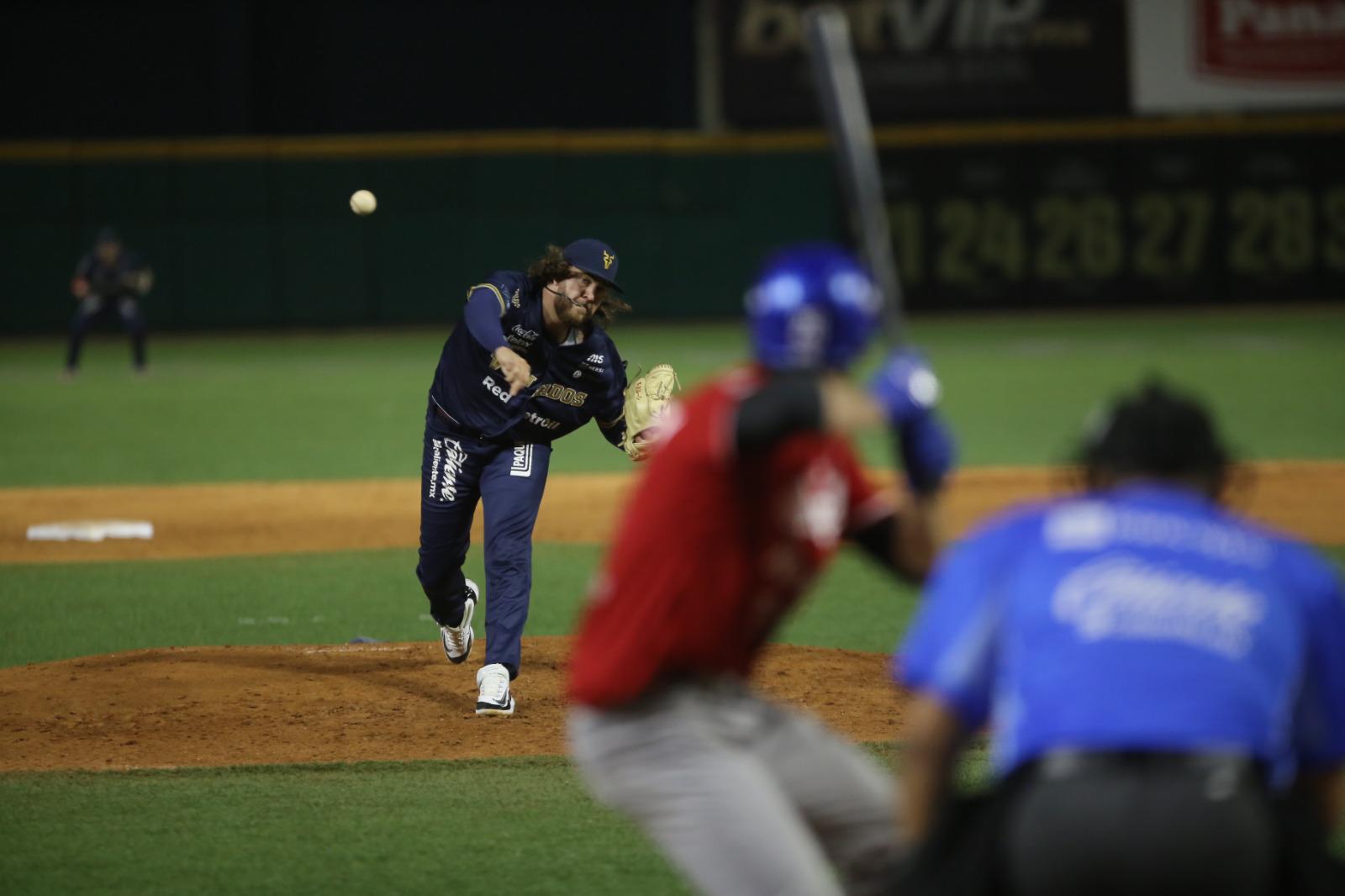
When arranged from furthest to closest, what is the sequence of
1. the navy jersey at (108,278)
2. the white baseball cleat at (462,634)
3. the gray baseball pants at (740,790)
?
1. the navy jersey at (108,278)
2. the white baseball cleat at (462,634)
3. the gray baseball pants at (740,790)

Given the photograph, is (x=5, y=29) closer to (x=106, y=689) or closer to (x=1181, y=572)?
(x=106, y=689)

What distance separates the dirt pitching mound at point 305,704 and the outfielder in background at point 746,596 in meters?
3.18

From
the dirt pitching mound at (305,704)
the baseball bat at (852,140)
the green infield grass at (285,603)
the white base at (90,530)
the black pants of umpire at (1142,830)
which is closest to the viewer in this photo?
the black pants of umpire at (1142,830)

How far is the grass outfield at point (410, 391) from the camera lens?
15531mm

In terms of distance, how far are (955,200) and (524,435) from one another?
22281 mm

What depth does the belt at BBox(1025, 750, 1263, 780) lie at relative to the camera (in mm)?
2537

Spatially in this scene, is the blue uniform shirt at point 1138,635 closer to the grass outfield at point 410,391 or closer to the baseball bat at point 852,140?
the baseball bat at point 852,140

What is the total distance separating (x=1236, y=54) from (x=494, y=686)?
22.8 m

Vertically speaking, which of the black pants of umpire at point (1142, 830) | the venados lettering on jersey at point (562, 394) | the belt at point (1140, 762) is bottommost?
the black pants of umpire at point (1142, 830)

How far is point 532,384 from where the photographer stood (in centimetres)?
→ 699

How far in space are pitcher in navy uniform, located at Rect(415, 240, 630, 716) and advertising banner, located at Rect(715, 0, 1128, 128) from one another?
20.0 metres

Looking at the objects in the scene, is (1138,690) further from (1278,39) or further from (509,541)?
(1278,39)

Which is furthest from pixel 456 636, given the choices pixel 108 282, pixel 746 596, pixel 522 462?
pixel 108 282

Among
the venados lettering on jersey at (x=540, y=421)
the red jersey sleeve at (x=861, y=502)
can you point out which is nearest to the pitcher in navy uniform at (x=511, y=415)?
the venados lettering on jersey at (x=540, y=421)
